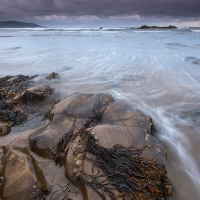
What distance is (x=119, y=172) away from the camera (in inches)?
96.8

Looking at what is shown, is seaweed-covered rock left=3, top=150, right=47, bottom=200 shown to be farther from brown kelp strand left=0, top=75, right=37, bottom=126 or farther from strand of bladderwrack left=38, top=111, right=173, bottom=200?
brown kelp strand left=0, top=75, right=37, bottom=126

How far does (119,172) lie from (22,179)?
4.37 feet

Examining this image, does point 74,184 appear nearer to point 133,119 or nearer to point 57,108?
point 133,119

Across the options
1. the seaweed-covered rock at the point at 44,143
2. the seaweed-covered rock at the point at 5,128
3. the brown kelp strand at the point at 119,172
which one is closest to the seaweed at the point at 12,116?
the seaweed-covered rock at the point at 5,128

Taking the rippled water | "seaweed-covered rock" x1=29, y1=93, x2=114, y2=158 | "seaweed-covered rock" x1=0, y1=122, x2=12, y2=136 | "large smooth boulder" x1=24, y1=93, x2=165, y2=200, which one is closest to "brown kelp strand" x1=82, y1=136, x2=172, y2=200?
"large smooth boulder" x1=24, y1=93, x2=165, y2=200

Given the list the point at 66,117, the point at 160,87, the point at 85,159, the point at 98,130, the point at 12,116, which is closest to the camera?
the point at 85,159

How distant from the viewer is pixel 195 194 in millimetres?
2590

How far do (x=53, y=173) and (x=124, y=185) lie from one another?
3.55 ft

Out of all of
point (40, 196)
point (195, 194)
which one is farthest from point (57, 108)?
point (195, 194)

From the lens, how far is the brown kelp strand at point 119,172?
89.2 inches

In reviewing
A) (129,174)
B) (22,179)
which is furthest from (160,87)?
(22,179)

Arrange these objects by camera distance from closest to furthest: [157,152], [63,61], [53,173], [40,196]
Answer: [40,196] → [53,173] → [157,152] → [63,61]

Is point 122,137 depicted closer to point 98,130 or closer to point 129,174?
point 98,130

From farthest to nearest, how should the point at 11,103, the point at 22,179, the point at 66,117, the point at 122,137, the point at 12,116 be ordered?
the point at 11,103 < the point at 12,116 < the point at 66,117 < the point at 122,137 < the point at 22,179
